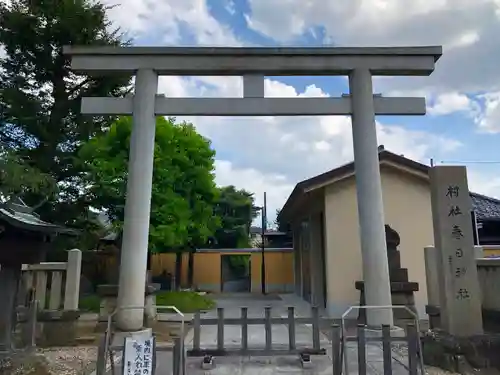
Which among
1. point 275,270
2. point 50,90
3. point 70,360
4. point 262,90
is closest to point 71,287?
point 70,360

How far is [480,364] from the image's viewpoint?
6.24 meters

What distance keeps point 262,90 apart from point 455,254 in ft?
15.1

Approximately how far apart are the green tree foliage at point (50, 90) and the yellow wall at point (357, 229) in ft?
28.7

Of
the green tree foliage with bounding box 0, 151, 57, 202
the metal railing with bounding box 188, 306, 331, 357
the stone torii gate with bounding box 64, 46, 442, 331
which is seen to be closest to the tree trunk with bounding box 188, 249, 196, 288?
the stone torii gate with bounding box 64, 46, 442, 331

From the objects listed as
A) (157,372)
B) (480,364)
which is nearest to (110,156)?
(157,372)

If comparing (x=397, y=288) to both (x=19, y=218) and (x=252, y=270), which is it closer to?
(x=19, y=218)

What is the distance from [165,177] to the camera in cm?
1370

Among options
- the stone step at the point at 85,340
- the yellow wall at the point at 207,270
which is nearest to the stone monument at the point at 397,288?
the stone step at the point at 85,340

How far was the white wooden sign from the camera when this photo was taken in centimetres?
443

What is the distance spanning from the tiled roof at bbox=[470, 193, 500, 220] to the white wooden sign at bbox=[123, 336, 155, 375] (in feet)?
48.9

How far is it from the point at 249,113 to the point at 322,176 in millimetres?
4881

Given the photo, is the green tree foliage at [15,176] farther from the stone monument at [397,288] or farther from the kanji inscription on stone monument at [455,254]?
the stone monument at [397,288]

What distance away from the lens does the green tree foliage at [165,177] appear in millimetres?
12719

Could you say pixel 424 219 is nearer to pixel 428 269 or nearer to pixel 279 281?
pixel 428 269
